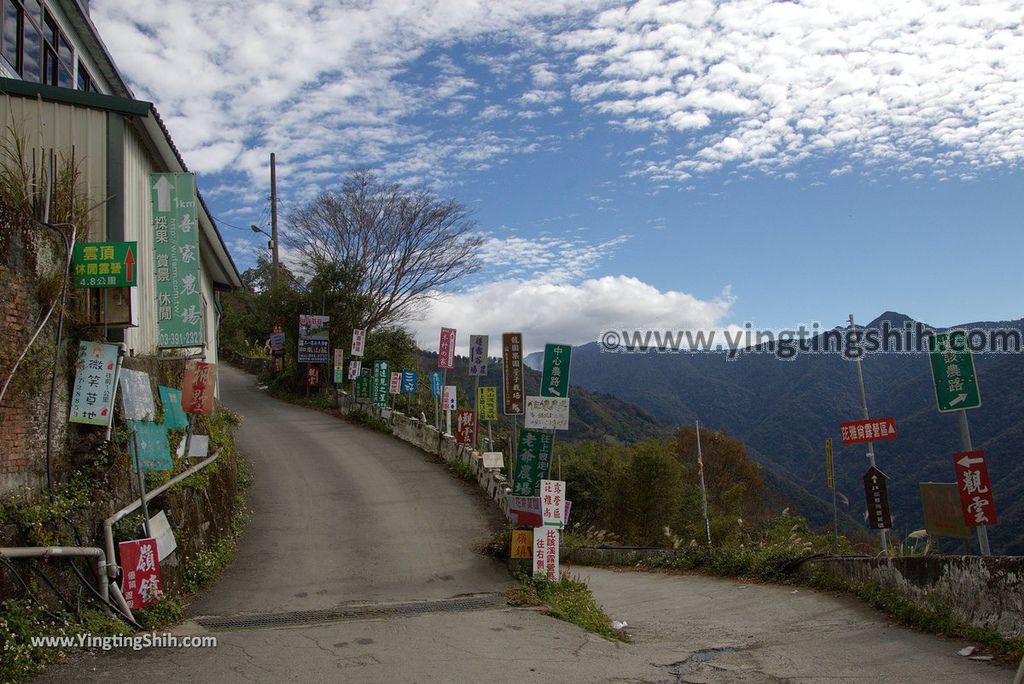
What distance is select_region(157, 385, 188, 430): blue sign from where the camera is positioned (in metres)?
11.1

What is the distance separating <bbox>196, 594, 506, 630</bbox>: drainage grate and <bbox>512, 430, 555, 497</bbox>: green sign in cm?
253

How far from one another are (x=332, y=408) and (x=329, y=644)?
23.4m

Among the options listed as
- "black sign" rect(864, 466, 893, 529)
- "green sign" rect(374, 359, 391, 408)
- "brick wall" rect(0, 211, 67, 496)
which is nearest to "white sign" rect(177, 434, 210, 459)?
"brick wall" rect(0, 211, 67, 496)

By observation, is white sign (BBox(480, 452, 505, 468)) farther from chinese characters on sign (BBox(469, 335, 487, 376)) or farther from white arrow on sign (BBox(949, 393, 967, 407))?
white arrow on sign (BBox(949, 393, 967, 407))

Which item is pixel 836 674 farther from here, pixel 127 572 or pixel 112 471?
pixel 112 471

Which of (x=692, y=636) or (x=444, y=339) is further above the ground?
(x=444, y=339)

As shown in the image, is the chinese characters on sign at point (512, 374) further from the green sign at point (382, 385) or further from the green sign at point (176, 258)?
the green sign at point (382, 385)

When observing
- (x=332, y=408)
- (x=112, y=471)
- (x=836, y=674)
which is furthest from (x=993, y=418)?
(x=112, y=471)

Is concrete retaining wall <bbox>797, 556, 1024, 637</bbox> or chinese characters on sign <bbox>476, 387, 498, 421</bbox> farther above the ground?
chinese characters on sign <bbox>476, 387, 498, 421</bbox>

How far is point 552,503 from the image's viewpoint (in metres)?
11.7

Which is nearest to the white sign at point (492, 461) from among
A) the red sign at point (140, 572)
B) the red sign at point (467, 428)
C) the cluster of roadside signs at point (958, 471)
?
the red sign at point (467, 428)

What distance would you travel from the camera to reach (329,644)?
800 cm

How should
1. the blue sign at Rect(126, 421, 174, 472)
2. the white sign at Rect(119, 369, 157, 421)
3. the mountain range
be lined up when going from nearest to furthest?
1. the white sign at Rect(119, 369, 157, 421)
2. the blue sign at Rect(126, 421, 174, 472)
3. the mountain range

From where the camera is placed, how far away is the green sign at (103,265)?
8742mm
